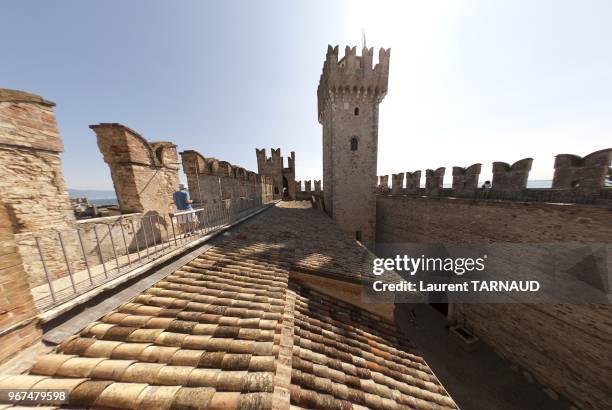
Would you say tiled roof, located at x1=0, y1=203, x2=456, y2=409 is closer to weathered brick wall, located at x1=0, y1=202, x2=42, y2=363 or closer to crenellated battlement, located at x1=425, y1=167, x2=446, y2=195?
weathered brick wall, located at x1=0, y1=202, x2=42, y2=363

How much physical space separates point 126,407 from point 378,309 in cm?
476

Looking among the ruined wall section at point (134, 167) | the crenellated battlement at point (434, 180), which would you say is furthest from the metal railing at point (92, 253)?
the crenellated battlement at point (434, 180)

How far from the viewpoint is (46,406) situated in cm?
142

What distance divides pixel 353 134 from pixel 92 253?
48.6ft

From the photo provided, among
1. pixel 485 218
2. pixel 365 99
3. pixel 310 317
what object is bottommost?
pixel 310 317

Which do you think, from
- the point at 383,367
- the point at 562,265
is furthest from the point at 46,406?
the point at 562,265

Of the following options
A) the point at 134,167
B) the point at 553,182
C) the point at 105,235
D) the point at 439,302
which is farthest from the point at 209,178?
the point at 439,302

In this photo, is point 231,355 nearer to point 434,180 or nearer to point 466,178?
point 466,178

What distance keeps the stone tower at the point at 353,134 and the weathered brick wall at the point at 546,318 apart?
6.29 metres

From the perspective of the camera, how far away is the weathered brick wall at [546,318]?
565 cm

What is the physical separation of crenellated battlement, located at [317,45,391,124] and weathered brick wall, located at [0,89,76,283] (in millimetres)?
14052

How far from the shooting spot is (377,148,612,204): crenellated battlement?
550 centimetres

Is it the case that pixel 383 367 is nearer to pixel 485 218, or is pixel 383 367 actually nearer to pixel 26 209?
pixel 26 209

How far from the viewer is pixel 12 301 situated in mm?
1840
